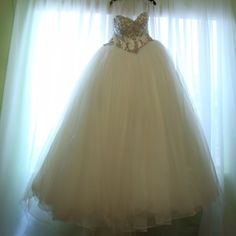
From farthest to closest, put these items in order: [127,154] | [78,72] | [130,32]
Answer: [78,72] < [130,32] < [127,154]

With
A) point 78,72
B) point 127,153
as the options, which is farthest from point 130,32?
point 127,153

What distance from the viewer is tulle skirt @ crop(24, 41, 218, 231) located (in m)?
0.75

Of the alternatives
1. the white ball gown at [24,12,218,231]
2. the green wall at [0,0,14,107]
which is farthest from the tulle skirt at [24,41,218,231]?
the green wall at [0,0,14,107]

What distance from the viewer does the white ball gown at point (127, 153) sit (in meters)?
0.75

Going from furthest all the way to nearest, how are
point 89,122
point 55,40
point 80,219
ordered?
point 55,40, point 89,122, point 80,219

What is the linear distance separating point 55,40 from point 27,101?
0.35m

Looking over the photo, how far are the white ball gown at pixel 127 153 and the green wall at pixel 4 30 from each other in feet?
1.61

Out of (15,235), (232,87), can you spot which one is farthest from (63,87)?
(232,87)

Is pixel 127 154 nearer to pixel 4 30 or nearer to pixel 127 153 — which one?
pixel 127 153

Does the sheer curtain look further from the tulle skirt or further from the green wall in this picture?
the tulle skirt

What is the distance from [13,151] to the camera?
1095 millimetres

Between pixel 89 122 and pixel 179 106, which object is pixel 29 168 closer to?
pixel 89 122

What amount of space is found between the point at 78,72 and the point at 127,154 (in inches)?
22.0

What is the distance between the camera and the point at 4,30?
1.17 metres
